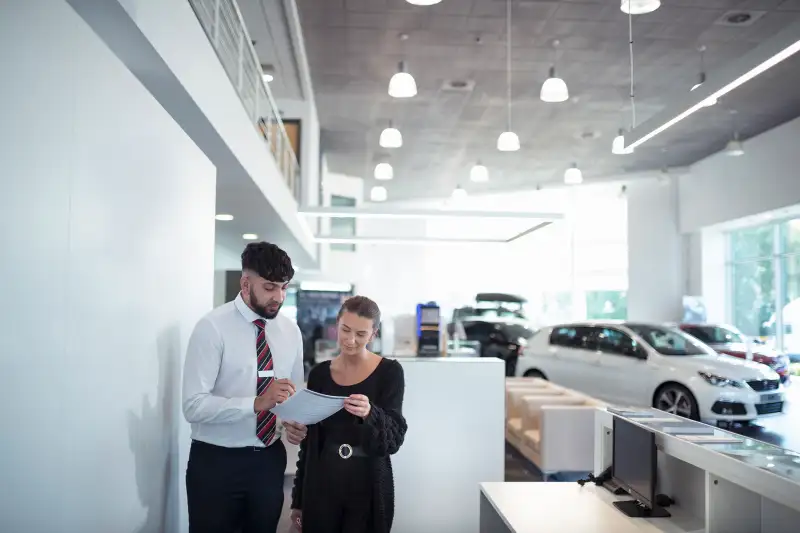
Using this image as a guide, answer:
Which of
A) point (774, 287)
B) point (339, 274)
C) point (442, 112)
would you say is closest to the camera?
point (442, 112)

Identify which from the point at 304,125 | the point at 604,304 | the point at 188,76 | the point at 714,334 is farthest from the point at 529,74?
the point at 604,304

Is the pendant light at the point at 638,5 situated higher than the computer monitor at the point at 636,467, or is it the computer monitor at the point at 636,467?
the pendant light at the point at 638,5

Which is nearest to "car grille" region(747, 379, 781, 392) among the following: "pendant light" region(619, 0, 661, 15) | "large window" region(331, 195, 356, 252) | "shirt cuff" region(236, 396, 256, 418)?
"pendant light" region(619, 0, 661, 15)

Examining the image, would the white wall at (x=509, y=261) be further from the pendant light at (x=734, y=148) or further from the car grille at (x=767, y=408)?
the car grille at (x=767, y=408)

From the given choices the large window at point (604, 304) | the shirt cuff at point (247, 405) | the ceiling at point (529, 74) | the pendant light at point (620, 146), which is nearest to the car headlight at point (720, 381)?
the pendant light at point (620, 146)

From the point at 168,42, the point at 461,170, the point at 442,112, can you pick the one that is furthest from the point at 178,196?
the point at 461,170

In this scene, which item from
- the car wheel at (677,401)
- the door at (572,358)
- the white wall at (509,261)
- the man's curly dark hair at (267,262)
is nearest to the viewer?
the man's curly dark hair at (267,262)

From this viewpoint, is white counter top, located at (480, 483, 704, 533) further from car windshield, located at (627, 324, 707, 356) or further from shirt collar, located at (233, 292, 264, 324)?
car windshield, located at (627, 324, 707, 356)

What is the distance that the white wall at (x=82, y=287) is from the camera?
1738mm

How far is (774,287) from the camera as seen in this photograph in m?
14.4

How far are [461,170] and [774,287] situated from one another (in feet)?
24.0

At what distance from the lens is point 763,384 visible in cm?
785

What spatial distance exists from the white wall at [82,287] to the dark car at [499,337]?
401 inches

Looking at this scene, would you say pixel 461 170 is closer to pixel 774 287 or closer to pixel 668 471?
pixel 774 287
